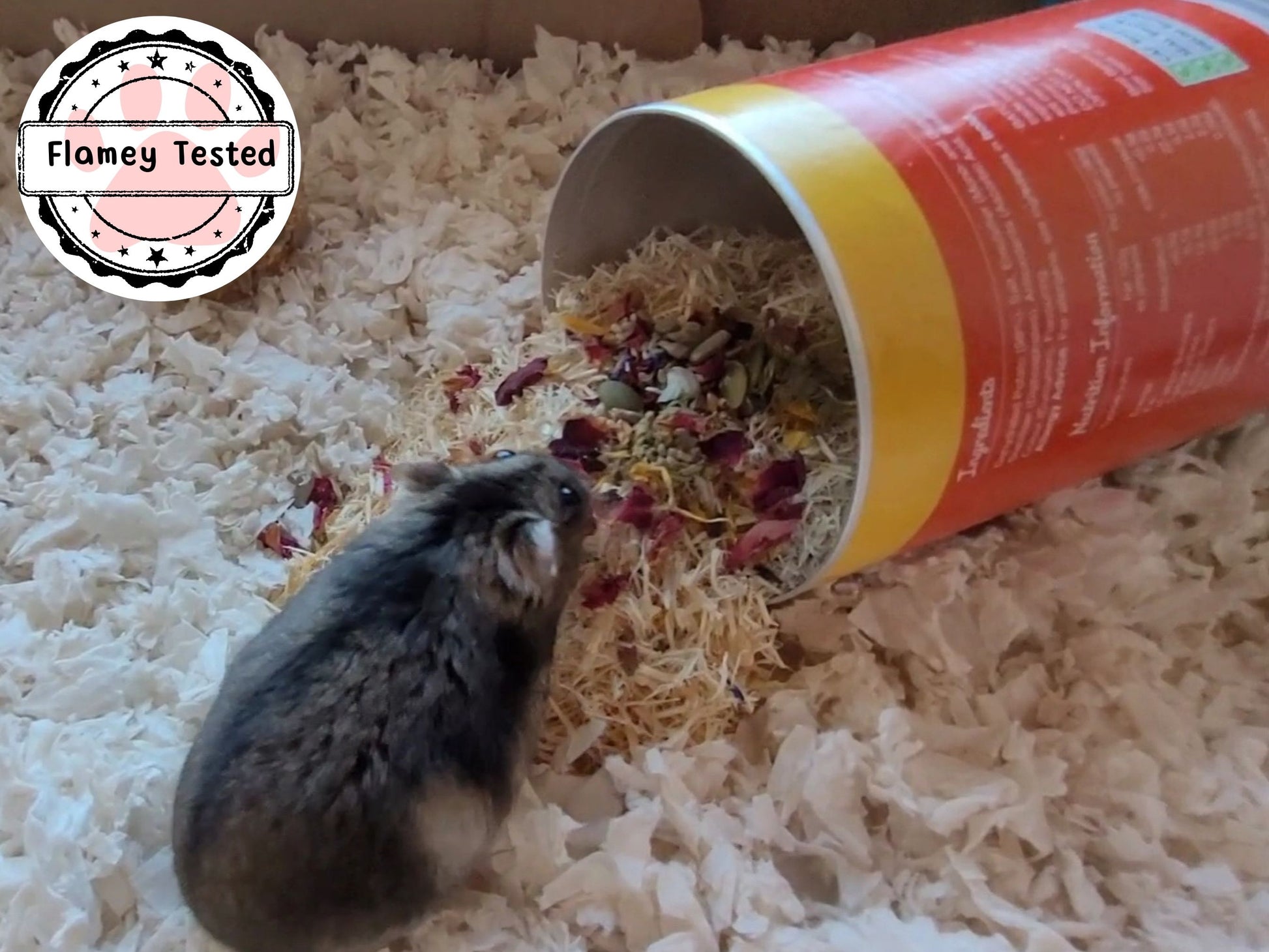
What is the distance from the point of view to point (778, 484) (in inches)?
52.0

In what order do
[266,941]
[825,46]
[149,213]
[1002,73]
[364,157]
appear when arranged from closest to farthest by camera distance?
[266,941], [1002,73], [149,213], [364,157], [825,46]

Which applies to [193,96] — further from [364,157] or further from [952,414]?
[952,414]

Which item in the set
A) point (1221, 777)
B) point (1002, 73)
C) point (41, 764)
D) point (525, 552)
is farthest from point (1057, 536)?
point (41, 764)

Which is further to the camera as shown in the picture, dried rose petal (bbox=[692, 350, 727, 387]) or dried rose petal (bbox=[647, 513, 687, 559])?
dried rose petal (bbox=[692, 350, 727, 387])

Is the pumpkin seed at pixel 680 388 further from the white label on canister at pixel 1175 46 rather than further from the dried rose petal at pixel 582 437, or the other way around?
the white label on canister at pixel 1175 46

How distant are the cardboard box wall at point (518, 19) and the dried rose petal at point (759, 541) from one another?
977 millimetres

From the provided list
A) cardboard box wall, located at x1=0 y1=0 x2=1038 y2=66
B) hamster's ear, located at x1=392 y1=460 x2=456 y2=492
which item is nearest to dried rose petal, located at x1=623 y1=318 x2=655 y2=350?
hamster's ear, located at x1=392 y1=460 x2=456 y2=492

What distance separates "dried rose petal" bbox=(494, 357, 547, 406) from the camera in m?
1.43

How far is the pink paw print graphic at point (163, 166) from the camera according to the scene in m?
1.65

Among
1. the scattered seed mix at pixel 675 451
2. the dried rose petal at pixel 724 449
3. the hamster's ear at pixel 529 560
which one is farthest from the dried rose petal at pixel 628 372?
the hamster's ear at pixel 529 560

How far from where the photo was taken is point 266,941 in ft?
3.32

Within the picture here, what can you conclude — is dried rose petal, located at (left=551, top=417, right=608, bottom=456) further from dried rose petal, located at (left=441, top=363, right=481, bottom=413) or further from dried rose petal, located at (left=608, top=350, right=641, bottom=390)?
dried rose petal, located at (left=441, top=363, right=481, bottom=413)

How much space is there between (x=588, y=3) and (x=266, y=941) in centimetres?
142

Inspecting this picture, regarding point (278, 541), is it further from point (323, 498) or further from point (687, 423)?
point (687, 423)
